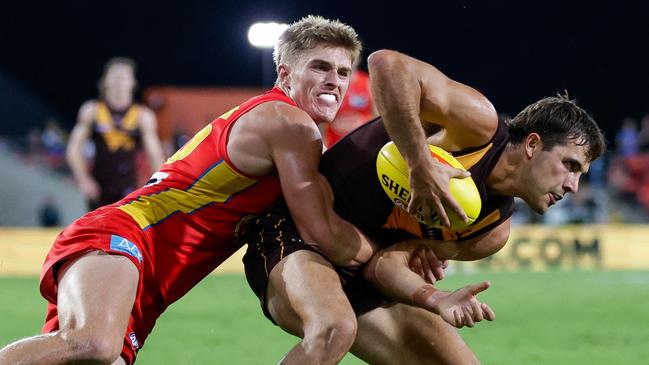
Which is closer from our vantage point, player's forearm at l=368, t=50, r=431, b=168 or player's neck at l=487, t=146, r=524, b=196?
player's forearm at l=368, t=50, r=431, b=168

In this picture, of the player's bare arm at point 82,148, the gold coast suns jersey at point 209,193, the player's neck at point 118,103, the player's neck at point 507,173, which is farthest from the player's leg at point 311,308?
the player's bare arm at point 82,148

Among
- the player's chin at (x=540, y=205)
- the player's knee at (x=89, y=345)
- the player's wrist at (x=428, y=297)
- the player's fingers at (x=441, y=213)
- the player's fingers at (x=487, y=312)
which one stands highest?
the player's fingers at (x=441, y=213)

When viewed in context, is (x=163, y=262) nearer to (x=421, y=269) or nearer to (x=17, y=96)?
(x=421, y=269)

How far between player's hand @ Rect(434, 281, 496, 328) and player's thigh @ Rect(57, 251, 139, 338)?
1329mm

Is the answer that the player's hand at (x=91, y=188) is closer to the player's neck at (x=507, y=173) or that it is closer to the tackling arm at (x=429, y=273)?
the tackling arm at (x=429, y=273)

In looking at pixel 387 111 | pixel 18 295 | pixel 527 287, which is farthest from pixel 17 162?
pixel 387 111

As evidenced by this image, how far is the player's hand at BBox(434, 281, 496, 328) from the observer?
4.23 m

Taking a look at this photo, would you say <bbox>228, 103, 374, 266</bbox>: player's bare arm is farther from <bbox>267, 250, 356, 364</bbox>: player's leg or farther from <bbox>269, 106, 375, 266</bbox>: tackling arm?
<bbox>267, 250, 356, 364</bbox>: player's leg

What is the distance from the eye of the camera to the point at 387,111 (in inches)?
169

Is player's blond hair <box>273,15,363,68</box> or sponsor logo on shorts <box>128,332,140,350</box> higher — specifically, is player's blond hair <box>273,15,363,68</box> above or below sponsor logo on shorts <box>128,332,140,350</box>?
above

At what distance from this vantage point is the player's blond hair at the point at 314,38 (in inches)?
202

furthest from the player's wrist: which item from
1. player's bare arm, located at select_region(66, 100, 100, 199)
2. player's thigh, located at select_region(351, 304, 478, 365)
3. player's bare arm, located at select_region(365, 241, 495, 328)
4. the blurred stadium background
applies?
player's bare arm, located at select_region(66, 100, 100, 199)

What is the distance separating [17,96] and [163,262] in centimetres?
2146

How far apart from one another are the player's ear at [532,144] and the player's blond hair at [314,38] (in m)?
0.99
